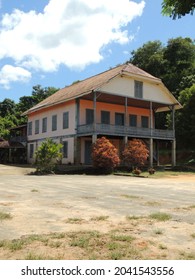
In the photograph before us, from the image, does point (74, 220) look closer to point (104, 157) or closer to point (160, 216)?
point (160, 216)

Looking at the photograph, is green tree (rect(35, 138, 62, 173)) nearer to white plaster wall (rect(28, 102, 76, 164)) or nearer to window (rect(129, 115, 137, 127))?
white plaster wall (rect(28, 102, 76, 164))

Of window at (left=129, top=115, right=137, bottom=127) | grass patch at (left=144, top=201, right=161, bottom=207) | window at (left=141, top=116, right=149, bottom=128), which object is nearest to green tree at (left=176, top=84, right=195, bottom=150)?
window at (left=141, top=116, right=149, bottom=128)

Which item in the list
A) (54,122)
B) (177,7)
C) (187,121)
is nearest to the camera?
(177,7)

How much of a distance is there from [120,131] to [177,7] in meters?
26.6

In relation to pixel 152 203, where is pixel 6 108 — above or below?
above

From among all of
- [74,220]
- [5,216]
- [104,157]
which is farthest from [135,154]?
[5,216]

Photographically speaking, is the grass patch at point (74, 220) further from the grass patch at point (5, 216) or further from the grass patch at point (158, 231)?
the grass patch at point (158, 231)

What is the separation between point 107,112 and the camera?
110ft

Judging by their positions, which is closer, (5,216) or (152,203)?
(5,216)

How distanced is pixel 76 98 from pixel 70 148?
4.35 m

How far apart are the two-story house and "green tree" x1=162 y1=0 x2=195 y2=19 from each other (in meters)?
24.6

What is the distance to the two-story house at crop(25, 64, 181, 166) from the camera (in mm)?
30078

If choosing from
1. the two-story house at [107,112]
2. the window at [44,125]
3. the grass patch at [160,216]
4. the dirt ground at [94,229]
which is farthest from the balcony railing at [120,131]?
the grass patch at [160,216]
